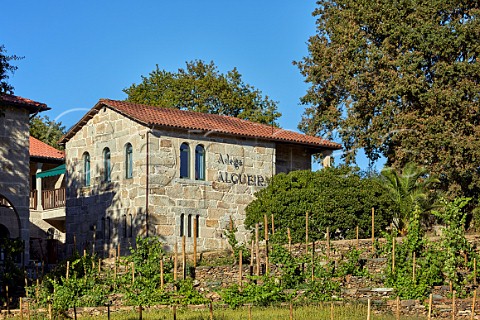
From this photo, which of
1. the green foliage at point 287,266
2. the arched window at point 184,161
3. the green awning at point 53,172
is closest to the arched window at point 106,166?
the arched window at point 184,161

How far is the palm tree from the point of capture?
1529 inches

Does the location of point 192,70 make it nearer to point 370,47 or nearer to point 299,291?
point 370,47

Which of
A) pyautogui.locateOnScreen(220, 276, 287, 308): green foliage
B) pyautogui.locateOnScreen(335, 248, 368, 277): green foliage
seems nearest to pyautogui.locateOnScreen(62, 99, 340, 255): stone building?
pyautogui.locateOnScreen(335, 248, 368, 277): green foliage

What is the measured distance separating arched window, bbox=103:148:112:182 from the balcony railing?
181 inches

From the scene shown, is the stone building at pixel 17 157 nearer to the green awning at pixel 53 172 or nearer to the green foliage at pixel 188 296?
the green foliage at pixel 188 296

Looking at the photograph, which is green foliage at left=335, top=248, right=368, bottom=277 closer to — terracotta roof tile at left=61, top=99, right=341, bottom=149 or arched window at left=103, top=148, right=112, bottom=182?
terracotta roof tile at left=61, top=99, right=341, bottom=149

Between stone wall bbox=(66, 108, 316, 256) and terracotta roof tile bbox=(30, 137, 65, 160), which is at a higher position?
terracotta roof tile bbox=(30, 137, 65, 160)

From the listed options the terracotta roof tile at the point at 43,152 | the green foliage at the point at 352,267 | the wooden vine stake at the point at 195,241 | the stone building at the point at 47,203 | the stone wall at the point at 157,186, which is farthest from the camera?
the terracotta roof tile at the point at 43,152

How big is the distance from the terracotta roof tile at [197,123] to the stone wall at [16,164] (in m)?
4.24

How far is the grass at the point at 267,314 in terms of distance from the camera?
24.7m

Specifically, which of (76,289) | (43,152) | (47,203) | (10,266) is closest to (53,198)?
(47,203)

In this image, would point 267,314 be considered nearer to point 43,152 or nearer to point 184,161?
point 184,161

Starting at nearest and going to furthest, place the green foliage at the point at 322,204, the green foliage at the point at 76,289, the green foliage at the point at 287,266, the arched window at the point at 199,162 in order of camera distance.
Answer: the green foliage at the point at 76,289 < the green foliage at the point at 287,266 < the green foliage at the point at 322,204 < the arched window at the point at 199,162

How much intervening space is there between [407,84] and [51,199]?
1575cm
